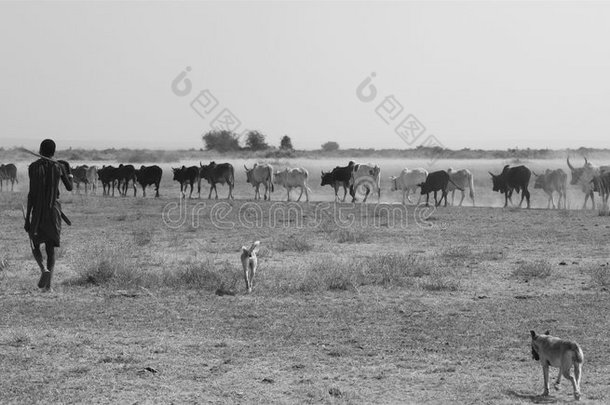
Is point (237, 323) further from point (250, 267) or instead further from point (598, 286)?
point (598, 286)

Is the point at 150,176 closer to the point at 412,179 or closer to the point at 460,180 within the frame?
the point at 412,179

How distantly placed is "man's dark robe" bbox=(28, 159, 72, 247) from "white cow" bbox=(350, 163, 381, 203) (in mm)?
23046

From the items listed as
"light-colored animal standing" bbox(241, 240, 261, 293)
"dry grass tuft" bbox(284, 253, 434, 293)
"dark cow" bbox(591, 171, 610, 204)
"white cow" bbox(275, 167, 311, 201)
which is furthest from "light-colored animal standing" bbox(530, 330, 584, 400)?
"white cow" bbox(275, 167, 311, 201)

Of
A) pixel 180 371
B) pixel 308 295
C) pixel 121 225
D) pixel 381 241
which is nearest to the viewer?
pixel 180 371

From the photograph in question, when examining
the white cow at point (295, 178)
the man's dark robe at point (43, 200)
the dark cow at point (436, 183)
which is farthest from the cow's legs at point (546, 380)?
the white cow at point (295, 178)

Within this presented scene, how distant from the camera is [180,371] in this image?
7.44 m

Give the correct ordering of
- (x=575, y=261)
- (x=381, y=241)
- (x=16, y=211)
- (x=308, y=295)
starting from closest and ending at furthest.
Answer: (x=308, y=295) < (x=575, y=261) < (x=381, y=241) < (x=16, y=211)

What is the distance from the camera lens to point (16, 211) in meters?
25.9

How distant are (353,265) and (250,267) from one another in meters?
2.52

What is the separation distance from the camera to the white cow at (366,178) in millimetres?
34125

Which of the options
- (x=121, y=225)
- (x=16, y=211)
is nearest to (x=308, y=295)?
(x=121, y=225)

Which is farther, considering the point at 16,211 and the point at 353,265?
the point at 16,211

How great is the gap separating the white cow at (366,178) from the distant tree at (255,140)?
164 ft

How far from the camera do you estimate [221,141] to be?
8781cm
